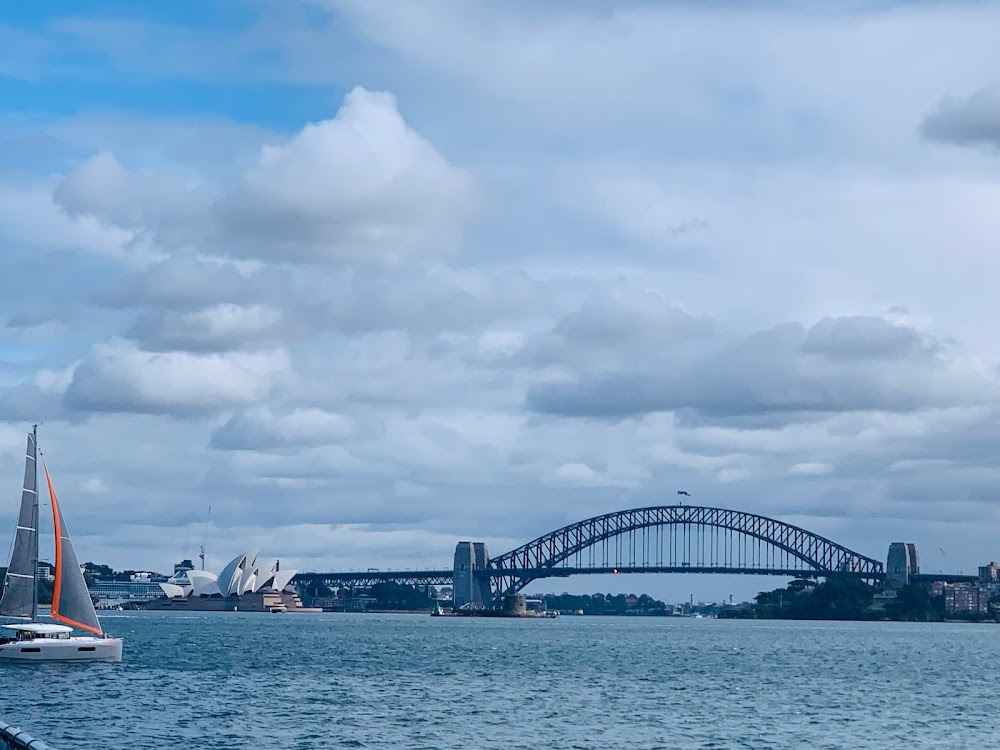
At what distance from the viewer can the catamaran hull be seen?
6488 centimetres

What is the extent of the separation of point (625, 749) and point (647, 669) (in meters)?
39.7

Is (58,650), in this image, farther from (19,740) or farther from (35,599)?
(19,740)

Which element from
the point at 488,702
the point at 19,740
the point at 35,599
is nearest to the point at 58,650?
the point at 35,599

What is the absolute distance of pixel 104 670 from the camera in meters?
67.6

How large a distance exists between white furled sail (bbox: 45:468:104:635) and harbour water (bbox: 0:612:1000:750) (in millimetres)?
2029

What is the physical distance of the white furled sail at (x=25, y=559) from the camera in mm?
66375

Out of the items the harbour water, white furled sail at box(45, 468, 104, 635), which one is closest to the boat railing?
the harbour water

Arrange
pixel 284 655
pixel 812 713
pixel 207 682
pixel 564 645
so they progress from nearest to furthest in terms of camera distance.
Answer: pixel 812 713 < pixel 207 682 < pixel 284 655 < pixel 564 645

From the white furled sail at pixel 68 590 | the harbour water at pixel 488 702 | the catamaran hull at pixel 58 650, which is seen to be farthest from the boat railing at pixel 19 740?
the white furled sail at pixel 68 590

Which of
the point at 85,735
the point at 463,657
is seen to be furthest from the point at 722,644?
the point at 85,735

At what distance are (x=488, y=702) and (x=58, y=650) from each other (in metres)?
19.1

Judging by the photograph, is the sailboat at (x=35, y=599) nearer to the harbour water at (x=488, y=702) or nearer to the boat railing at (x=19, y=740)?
the harbour water at (x=488, y=702)

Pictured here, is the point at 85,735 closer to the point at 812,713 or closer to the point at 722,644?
the point at 812,713

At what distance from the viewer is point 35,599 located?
218ft
